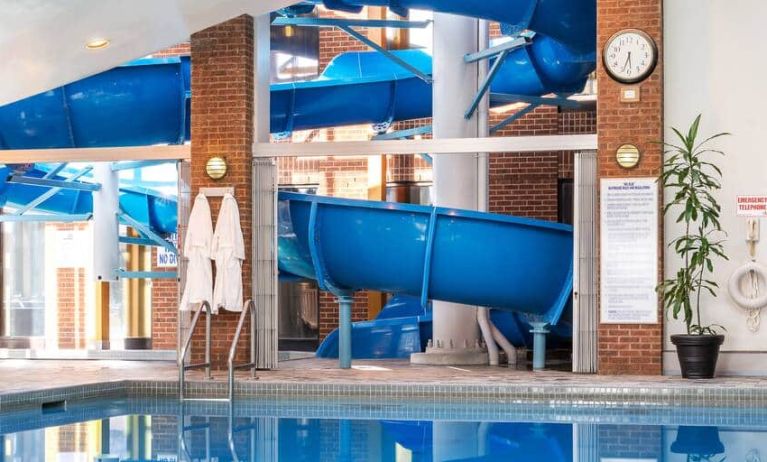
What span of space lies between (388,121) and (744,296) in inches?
198

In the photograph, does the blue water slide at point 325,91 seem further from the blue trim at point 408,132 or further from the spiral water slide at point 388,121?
the blue trim at point 408,132

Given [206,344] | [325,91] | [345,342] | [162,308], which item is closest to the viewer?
[206,344]

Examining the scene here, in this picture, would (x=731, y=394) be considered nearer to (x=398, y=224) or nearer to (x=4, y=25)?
(x=398, y=224)

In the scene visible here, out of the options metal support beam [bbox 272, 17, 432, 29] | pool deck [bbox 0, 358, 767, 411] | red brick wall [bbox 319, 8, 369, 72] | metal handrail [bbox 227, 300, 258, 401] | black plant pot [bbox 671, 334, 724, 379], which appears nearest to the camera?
pool deck [bbox 0, 358, 767, 411]

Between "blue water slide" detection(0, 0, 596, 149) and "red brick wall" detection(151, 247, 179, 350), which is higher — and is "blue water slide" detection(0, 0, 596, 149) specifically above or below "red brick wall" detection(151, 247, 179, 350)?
above

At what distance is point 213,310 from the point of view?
10648mm

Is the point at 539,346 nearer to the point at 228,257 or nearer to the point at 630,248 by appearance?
the point at 630,248

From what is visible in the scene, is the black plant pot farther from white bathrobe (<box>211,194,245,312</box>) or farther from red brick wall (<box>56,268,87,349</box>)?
red brick wall (<box>56,268,87,349</box>)

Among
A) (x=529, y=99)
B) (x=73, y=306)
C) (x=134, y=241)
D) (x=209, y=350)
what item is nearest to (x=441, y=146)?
(x=529, y=99)

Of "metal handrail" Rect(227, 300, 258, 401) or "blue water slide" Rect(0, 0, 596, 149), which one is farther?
"blue water slide" Rect(0, 0, 596, 149)

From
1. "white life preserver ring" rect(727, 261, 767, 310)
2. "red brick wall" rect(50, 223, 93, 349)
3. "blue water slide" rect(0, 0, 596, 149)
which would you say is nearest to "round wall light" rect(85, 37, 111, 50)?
"blue water slide" rect(0, 0, 596, 149)

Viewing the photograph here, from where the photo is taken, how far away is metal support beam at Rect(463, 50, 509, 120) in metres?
11.3

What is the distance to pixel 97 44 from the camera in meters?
10.1

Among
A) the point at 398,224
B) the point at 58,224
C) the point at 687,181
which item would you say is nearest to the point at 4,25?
the point at 398,224
